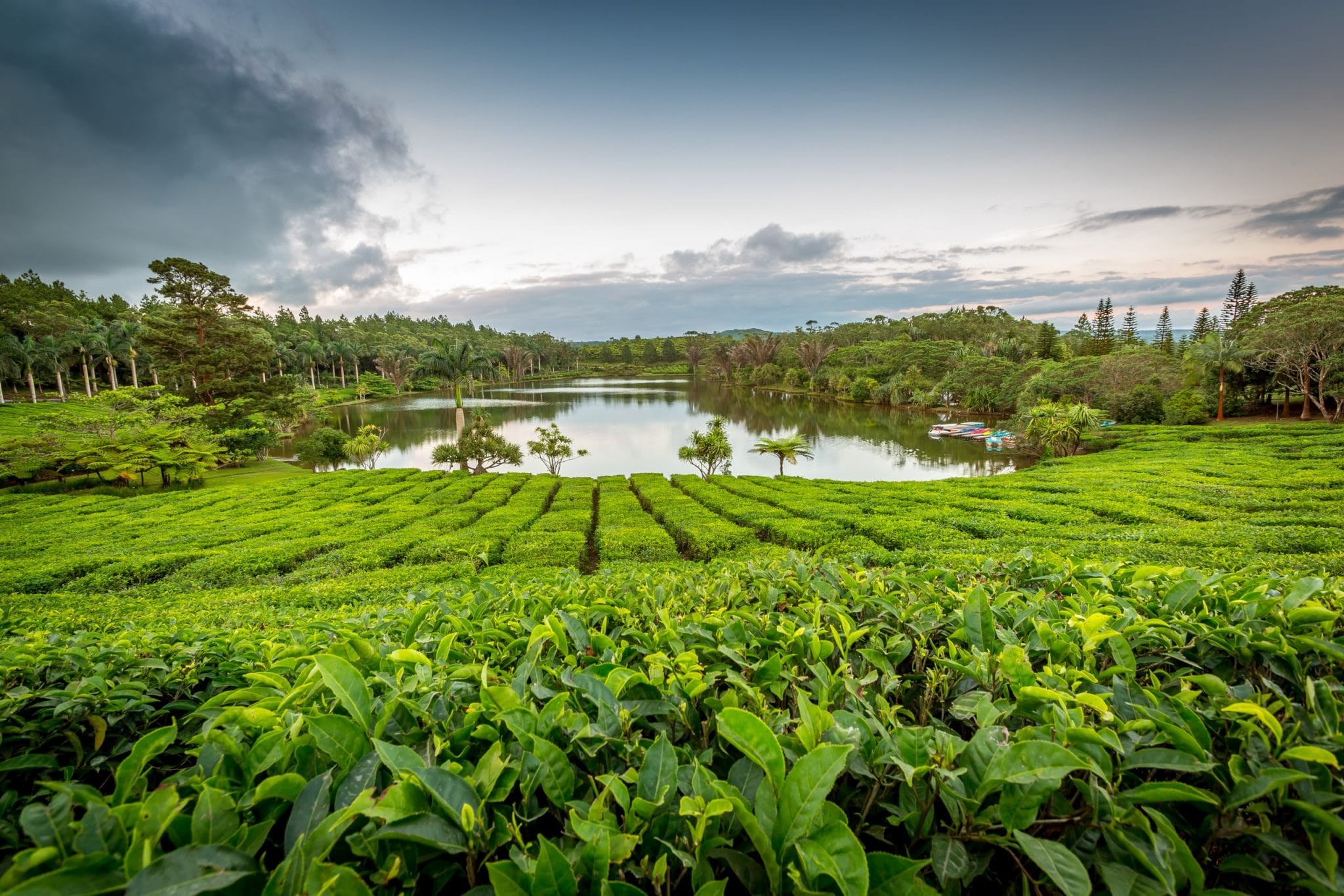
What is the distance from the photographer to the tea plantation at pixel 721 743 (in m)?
0.69

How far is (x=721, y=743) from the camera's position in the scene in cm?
103

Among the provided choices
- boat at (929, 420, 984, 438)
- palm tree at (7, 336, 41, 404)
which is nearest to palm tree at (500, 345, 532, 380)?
palm tree at (7, 336, 41, 404)

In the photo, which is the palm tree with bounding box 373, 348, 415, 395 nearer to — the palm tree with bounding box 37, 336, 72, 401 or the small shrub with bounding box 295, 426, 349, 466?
the palm tree with bounding box 37, 336, 72, 401

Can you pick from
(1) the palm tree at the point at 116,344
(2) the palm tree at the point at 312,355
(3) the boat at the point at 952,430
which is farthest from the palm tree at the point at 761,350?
(1) the palm tree at the point at 116,344

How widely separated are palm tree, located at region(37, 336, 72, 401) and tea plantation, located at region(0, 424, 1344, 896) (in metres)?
54.6

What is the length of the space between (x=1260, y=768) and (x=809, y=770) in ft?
2.29

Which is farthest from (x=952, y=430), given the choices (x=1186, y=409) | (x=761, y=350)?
(x=761, y=350)

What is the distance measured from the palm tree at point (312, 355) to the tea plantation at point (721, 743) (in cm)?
6568

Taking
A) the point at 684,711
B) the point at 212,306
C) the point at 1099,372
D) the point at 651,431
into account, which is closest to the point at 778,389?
the point at 651,431

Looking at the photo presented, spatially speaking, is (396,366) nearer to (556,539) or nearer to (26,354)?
(26,354)

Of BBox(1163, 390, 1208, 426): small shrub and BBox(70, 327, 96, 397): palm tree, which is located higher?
BBox(70, 327, 96, 397): palm tree

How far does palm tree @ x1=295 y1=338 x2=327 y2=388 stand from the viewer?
185 ft

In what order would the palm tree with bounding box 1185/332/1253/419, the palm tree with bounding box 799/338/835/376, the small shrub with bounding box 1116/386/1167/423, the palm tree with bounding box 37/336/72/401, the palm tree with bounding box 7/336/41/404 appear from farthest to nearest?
the palm tree with bounding box 799/338/835/376, the palm tree with bounding box 37/336/72/401, the palm tree with bounding box 7/336/41/404, the small shrub with bounding box 1116/386/1167/423, the palm tree with bounding box 1185/332/1253/419

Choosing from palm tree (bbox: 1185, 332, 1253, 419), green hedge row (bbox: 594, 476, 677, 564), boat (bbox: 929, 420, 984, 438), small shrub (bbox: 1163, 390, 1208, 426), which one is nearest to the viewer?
green hedge row (bbox: 594, 476, 677, 564)
